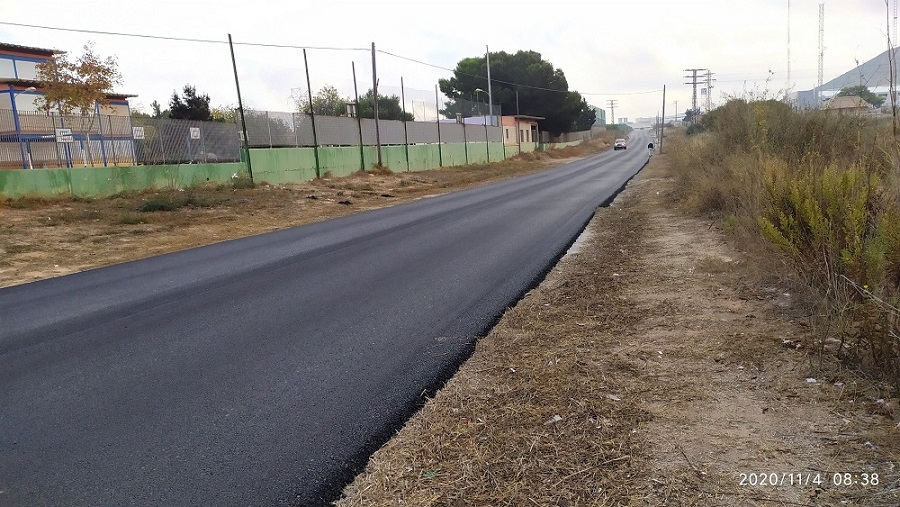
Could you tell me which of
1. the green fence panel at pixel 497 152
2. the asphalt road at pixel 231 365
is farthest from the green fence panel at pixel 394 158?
the asphalt road at pixel 231 365

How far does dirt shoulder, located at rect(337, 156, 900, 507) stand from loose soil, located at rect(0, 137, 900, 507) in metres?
0.01

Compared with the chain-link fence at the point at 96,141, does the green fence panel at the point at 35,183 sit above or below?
below

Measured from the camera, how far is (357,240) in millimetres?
12320

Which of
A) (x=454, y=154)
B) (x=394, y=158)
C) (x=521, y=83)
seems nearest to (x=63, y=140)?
(x=394, y=158)

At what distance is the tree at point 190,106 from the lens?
2057 inches

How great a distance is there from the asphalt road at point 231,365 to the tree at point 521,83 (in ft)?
222

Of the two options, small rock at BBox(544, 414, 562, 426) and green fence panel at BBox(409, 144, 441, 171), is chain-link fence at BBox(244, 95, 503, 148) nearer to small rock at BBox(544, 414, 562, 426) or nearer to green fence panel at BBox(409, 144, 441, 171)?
green fence panel at BBox(409, 144, 441, 171)

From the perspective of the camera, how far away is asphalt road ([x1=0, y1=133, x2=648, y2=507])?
11.1 feet

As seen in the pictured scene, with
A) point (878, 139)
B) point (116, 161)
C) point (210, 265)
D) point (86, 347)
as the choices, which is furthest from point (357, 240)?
point (116, 161)

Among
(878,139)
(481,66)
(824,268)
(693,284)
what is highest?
(481,66)

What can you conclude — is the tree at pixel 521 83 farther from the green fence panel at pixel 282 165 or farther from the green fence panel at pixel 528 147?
the green fence panel at pixel 282 165

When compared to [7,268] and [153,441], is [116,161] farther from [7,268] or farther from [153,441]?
[153,441]

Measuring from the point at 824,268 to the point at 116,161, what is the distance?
23203mm

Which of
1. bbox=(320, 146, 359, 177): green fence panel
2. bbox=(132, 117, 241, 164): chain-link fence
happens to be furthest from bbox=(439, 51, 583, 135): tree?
bbox=(132, 117, 241, 164): chain-link fence
